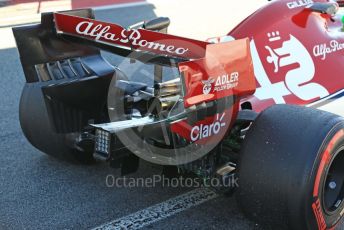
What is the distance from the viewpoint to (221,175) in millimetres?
2744

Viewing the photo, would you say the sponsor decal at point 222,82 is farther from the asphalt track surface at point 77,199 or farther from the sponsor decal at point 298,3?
the sponsor decal at point 298,3

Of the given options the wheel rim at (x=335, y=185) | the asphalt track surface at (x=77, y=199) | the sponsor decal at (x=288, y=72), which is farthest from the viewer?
the sponsor decal at (x=288, y=72)

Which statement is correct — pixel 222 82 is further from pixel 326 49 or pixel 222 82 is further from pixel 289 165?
pixel 326 49

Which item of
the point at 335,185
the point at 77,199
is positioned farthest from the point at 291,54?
the point at 77,199

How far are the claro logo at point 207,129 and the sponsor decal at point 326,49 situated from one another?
4.41 feet

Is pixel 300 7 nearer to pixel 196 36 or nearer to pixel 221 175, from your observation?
pixel 221 175

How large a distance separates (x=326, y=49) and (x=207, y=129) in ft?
5.15

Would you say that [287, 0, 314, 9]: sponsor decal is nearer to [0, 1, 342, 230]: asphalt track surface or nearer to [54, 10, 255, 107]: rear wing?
[54, 10, 255, 107]: rear wing

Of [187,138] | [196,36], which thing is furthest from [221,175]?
[196,36]

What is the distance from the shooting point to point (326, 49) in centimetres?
373

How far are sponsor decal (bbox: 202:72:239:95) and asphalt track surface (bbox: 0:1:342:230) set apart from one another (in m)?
0.86

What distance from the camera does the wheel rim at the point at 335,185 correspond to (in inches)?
108

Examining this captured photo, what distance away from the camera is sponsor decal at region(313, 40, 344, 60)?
12.0ft

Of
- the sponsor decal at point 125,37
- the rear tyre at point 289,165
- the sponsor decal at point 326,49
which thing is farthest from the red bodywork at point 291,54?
the sponsor decal at point 125,37
